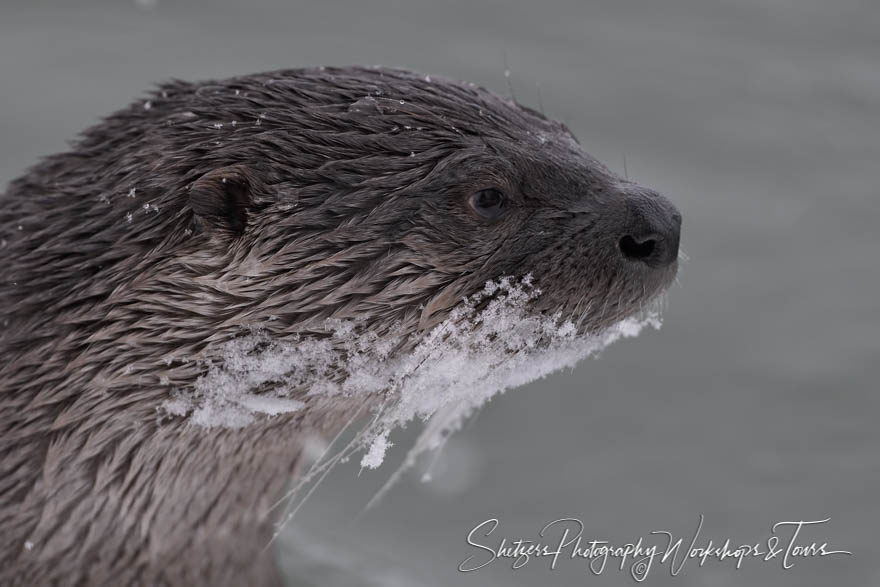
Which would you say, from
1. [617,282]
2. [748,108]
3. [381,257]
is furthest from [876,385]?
[381,257]

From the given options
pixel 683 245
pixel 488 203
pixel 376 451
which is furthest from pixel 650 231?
pixel 683 245

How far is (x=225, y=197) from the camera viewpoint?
2547 mm

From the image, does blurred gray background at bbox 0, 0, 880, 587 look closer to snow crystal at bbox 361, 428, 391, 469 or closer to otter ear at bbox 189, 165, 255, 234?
snow crystal at bbox 361, 428, 391, 469

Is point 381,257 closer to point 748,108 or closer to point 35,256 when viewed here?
point 35,256

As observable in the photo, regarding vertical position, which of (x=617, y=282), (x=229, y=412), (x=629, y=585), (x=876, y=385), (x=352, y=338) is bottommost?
(x=629, y=585)

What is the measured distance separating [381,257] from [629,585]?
1655 millimetres

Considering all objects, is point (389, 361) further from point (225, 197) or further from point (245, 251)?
point (225, 197)

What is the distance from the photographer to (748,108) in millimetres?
5305

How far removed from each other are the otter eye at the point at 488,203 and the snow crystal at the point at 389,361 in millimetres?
139

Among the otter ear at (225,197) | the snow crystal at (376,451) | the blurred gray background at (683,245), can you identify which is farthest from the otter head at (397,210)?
the blurred gray background at (683,245)

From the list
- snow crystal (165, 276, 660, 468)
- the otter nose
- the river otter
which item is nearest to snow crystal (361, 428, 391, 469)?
snow crystal (165, 276, 660, 468)

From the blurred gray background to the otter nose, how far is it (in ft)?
4.81

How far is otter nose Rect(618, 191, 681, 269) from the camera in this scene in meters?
2.63

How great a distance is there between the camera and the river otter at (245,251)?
2568 millimetres
